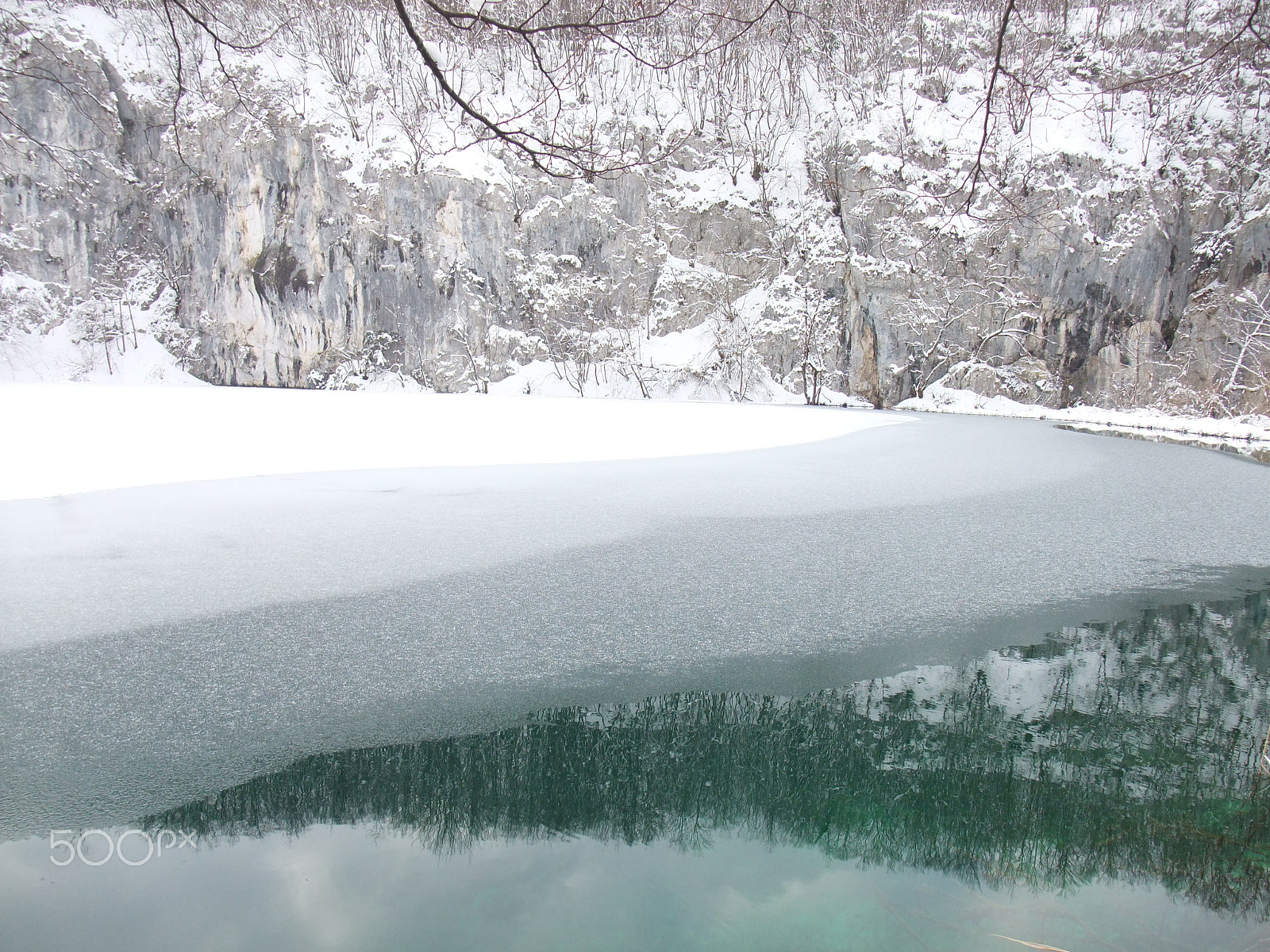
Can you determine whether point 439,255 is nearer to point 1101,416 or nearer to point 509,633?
point 1101,416

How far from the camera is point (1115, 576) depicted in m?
4.23

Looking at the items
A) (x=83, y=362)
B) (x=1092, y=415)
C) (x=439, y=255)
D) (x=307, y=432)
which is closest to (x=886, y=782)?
(x=307, y=432)

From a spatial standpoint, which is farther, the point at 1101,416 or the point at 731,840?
the point at 1101,416

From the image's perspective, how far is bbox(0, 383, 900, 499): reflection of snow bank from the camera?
26.9 feet

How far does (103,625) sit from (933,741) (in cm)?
348

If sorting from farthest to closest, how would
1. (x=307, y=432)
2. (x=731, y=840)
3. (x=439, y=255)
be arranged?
(x=439, y=255), (x=307, y=432), (x=731, y=840)

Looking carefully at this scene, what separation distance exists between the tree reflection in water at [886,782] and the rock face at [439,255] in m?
21.3

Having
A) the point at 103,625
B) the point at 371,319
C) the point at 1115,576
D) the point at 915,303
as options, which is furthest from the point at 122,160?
the point at 1115,576

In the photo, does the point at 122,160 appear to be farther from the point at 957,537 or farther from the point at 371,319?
the point at 957,537

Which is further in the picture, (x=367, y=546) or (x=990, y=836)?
(x=367, y=546)

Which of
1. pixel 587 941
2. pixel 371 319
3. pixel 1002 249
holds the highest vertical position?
pixel 1002 249

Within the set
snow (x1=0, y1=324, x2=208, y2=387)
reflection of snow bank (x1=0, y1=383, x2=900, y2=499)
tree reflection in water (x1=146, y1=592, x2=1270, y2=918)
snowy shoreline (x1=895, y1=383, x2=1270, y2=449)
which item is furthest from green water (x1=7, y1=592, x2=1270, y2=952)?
snow (x1=0, y1=324, x2=208, y2=387)

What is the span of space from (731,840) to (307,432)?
10257 mm

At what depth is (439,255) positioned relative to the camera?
23.9m
